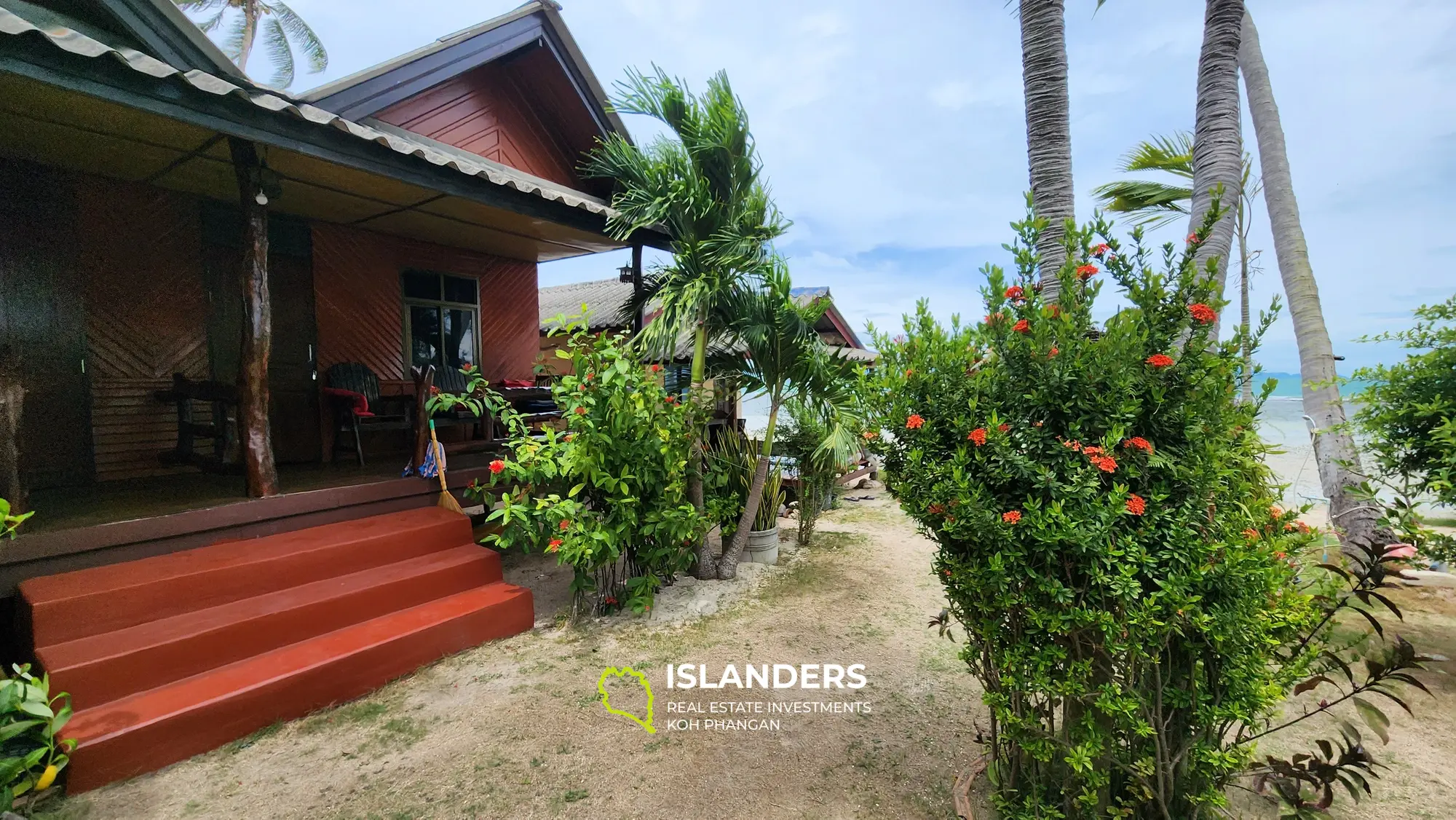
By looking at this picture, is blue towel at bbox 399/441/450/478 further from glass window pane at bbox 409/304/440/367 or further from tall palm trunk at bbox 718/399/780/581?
glass window pane at bbox 409/304/440/367

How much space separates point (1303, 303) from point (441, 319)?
9.16m

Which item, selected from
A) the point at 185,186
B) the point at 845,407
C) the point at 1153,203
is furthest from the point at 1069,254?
the point at 1153,203

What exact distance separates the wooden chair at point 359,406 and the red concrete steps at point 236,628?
203cm

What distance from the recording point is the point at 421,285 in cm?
720

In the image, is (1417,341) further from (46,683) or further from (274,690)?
(46,683)

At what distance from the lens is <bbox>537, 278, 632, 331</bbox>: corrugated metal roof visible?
44.2 feet

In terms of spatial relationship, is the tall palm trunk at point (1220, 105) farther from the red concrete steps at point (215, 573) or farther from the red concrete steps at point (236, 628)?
the red concrete steps at point (215, 573)

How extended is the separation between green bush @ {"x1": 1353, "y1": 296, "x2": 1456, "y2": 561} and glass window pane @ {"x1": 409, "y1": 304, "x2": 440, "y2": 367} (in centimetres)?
829

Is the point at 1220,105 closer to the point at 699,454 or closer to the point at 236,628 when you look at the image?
the point at 699,454

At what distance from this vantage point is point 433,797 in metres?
2.53

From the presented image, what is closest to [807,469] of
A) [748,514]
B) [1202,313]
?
[748,514]

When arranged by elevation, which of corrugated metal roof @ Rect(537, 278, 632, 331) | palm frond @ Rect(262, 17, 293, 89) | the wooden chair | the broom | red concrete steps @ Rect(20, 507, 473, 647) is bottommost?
red concrete steps @ Rect(20, 507, 473, 647)

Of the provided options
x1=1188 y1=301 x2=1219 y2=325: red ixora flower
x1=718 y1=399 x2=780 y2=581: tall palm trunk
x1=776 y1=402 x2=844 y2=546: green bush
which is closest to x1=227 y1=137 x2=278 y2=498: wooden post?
x1=718 y1=399 x2=780 y2=581: tall palm trunk

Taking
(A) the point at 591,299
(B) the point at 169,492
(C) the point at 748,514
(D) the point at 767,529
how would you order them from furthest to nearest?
(A) the point at 591,299 → (D) the point at 767,529 → (C) the point at 748,514 → (B) the point at 169,492
